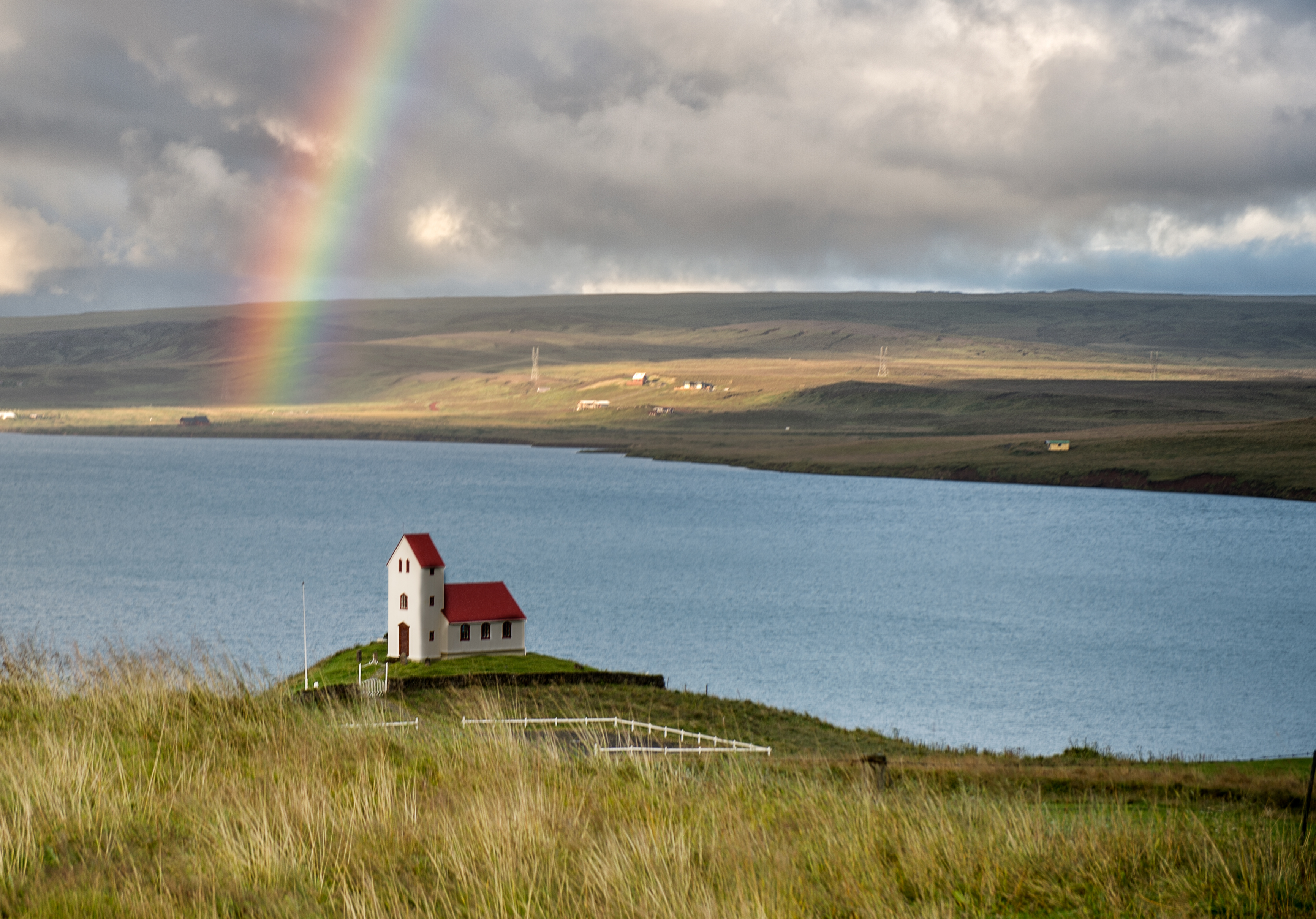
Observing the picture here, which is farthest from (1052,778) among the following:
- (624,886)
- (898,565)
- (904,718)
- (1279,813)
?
(898,565)

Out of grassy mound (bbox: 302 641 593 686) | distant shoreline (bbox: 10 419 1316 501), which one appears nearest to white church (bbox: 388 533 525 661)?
grassy mound (bbox: 302 641 593 686)

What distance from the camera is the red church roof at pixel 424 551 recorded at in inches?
1785

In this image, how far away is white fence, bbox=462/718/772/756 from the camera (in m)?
16.7

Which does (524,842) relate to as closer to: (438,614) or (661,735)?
(661,735)

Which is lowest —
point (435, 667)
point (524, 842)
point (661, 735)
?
point (435, 667)

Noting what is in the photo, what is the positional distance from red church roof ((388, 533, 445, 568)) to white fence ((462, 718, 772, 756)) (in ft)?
54.6

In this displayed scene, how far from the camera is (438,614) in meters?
46.1

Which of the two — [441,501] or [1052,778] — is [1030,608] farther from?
[441,501]

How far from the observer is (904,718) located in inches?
1641

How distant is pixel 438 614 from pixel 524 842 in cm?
4160

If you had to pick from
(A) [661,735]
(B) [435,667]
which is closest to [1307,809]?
(A) [661,735]

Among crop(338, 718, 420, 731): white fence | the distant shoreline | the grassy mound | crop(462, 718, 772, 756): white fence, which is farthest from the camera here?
the distant shoreline

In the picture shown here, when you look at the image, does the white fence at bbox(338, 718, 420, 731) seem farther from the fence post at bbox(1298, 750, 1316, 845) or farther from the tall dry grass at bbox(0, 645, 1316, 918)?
the fence post at bbox(1298, 750, 1316, 845)

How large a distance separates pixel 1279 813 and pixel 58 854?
12.2m
